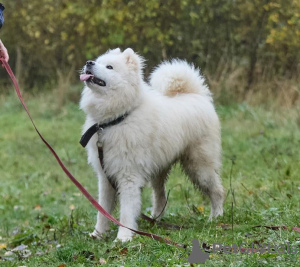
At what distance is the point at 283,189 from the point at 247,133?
4222mm

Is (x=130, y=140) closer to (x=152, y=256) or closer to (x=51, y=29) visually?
(x=152, y=256)

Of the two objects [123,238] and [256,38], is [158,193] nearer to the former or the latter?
[123,238]

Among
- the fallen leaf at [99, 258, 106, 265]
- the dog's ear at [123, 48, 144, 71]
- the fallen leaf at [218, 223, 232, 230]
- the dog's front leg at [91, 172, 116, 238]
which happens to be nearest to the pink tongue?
the dog's ear at [123, 48, 144, 71]

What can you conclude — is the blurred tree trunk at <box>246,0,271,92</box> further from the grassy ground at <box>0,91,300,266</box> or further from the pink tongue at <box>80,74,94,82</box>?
the pink tongue at <box>80,74,94,82</box>

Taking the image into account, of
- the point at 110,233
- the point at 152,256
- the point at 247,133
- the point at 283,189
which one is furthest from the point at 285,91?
the point at 152,256

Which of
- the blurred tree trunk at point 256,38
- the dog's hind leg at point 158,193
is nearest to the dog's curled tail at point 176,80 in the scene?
the dog's hind leg at point 158,193

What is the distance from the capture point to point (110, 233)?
5352 millimetres

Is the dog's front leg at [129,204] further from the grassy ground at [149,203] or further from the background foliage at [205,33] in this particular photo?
the background foliage at [205,33]

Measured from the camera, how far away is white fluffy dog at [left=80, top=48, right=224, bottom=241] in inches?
198

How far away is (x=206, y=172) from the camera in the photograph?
228 inches

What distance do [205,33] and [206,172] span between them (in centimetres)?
1015

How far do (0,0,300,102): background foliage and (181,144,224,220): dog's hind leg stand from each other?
7455 mm

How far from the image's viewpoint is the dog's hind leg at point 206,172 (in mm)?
5680

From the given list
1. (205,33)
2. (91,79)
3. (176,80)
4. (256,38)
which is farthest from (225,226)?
(205,33)
